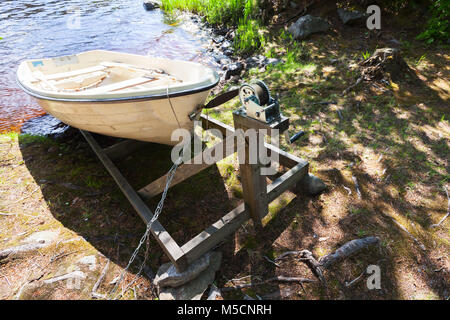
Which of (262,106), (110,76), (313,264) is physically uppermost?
(262,106)

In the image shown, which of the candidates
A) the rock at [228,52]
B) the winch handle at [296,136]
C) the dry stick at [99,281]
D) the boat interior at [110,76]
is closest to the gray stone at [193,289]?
the dry stick at [99,281]

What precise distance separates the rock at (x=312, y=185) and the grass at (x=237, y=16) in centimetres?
549

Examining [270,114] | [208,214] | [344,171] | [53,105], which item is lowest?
[208,214]

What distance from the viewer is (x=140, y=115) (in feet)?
9.96

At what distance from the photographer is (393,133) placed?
3.87 m

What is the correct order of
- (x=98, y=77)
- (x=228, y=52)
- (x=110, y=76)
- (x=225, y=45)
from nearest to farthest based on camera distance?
(x=98, y=77), (x=110, y=76), (x=228, y=52), (x=225, y=45)

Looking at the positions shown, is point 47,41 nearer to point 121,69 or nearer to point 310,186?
point 121,69

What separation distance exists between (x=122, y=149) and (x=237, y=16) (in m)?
7.76

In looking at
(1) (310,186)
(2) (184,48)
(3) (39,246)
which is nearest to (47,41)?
(2) (184,48)

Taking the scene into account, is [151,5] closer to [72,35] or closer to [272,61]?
[72,35]

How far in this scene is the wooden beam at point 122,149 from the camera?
3.88 meters

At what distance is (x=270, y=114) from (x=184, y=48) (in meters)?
8.36

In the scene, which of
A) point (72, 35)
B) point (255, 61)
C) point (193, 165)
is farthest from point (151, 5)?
point (193, 165)

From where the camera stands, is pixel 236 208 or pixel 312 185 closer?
pixel 236 208
